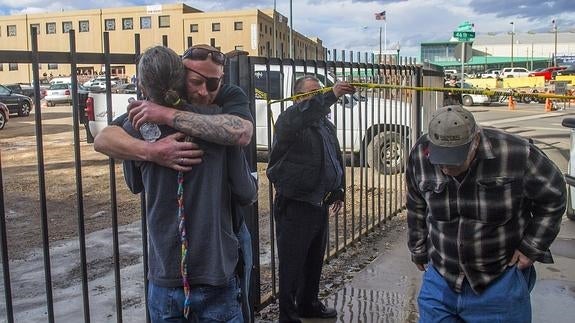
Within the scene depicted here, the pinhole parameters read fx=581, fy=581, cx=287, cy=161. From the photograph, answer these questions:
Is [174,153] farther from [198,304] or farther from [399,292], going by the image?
[399,292]

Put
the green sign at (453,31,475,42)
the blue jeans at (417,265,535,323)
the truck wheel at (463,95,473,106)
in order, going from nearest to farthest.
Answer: the blue jeans at (417,265,535,323) < the green sign at (453,31,475,42) < the truck wheel at (463,95,473,106)

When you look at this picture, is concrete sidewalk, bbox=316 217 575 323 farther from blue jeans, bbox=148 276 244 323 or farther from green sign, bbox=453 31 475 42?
green sign, bbox=453 31 475 42

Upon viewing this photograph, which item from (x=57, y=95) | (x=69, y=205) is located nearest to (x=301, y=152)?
(x=69, y=205)

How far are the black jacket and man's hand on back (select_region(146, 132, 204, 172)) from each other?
1557 millimetres

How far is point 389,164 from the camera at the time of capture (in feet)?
23.5

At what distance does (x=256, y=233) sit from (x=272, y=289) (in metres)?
0.70

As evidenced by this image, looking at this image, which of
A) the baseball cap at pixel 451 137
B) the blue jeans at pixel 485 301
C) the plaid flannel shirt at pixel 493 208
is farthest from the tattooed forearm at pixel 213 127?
the blue jeans at pixel 485 301

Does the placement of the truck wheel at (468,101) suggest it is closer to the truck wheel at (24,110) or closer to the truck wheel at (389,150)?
the truck wheel at (24,110)

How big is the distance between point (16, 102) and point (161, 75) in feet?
87.2

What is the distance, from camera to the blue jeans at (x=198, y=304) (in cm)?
232

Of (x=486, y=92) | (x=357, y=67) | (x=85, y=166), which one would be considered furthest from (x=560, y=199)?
(x=85, y=166)

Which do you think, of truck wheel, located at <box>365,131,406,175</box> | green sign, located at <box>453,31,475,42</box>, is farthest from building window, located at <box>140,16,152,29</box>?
truck wheel, located at <box>365,131,406,175</box>

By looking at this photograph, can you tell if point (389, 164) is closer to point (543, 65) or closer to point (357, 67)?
point (357, 67)

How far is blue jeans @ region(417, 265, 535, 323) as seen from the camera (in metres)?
2.52
